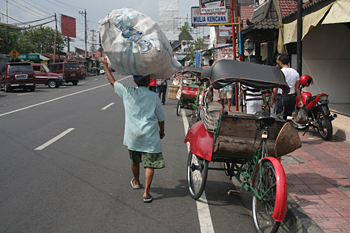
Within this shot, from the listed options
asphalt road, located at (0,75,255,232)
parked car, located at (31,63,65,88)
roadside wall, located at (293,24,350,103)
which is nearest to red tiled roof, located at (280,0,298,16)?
roadside wall, located at (293,24,350,103)

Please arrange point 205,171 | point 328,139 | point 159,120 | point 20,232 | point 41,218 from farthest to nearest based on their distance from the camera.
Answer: point 328,139
point 159,120
point 205,171
point 41,218
point 20,232

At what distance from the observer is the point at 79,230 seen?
3520mm

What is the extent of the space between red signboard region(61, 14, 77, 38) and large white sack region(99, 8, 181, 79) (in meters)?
55.1

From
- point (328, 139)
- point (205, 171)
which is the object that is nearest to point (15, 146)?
point (205, 171)

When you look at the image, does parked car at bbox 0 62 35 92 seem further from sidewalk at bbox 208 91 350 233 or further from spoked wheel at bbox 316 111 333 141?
sidewalk at bbox 208 91 350 233

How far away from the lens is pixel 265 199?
11.3 feet

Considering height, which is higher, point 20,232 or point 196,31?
point 196,31

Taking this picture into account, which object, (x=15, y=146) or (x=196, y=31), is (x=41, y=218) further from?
(x=196, y=31)

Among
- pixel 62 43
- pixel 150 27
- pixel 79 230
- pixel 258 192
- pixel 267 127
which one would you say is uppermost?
pixel 62 43

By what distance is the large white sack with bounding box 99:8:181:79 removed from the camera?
3.92 m

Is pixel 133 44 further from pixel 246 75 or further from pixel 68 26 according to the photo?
pixel 68 26

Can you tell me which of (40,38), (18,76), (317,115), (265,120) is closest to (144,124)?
(265,120)

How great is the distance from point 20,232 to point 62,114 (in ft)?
27.5

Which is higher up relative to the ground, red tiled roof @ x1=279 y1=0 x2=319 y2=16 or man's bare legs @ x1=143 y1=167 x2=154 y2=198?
red tiled roof @ x1=279 y1=0 x2=319 y2=16
